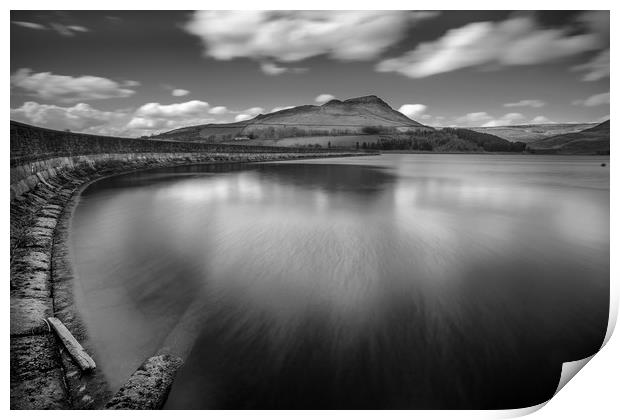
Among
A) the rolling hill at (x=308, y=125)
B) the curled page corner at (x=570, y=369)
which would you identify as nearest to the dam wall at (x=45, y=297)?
the curled page corner at (x=570, y=369)

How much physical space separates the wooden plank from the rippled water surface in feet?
0.36

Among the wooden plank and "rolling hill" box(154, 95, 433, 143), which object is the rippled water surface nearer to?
the wooden plank

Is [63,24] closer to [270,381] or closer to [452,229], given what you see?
[270,381]

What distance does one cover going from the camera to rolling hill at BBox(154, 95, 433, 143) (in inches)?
2248

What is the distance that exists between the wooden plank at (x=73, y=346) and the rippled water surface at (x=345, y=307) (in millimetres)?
111

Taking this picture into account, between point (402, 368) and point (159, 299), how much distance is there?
1612 millimetres

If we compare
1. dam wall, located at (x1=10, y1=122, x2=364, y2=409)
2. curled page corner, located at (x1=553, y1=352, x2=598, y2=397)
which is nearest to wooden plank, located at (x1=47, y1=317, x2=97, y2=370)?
dam wall, located at (x1=10, y1=122, x2=364, y2=409)

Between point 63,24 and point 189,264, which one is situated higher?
point 63,24

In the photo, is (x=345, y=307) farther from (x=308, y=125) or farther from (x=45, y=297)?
(x=308, y=125)

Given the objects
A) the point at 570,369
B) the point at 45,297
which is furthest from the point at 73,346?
the point at 570,369

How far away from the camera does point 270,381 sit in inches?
57.2

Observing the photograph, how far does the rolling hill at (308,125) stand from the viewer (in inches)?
2248

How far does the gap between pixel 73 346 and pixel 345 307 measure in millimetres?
1470

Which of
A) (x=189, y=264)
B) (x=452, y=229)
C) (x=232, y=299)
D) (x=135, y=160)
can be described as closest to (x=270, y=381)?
(x=232, y=299)
